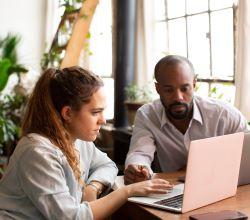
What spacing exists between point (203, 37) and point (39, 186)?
2.44m

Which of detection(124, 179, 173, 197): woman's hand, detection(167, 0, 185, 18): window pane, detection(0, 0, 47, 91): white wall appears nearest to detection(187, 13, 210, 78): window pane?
detection(167, 0, 185, 18): window pane

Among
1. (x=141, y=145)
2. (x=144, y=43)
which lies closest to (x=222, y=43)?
(x=144, y=43)

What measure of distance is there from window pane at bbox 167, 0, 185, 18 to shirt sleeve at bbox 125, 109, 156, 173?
175cm

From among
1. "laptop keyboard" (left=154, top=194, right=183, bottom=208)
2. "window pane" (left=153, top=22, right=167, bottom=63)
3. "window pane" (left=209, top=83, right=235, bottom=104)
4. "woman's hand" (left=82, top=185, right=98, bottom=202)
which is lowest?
"woman's hand" (left=82, top=185, right=98, bottom=202)

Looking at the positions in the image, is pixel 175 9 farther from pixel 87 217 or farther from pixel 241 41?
pixel 87 217

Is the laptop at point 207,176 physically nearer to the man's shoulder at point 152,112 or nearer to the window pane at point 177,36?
the man's shoulder at point 152,112

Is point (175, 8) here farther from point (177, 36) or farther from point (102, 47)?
point (102, 47)

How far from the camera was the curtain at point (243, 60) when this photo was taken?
2.66 m

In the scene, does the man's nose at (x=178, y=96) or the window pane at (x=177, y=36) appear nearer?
the man's nose at (x=178, y=96)

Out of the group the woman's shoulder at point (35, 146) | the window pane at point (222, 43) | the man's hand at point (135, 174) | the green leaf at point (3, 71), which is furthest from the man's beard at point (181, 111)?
the green leaf at point (3, 71)

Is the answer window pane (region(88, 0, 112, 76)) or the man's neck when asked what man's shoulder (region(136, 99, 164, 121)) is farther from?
window pane (region(88, 0, 112, 76))

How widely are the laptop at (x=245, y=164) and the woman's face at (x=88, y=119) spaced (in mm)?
542

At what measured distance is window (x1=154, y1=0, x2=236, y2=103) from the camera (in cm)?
315

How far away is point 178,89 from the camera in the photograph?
6.86 ft
